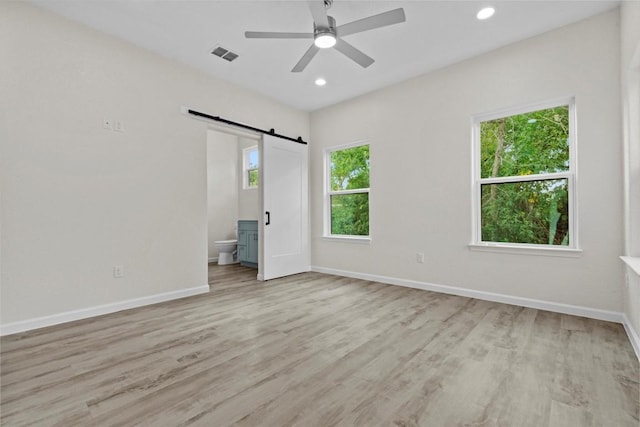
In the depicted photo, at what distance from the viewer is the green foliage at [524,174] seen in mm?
3061

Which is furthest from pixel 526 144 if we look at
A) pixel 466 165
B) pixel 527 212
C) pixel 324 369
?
pixel 324 369

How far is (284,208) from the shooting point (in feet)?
15.8

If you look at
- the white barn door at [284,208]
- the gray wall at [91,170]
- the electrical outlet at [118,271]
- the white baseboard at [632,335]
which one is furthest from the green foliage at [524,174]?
the electrical outlet at [118,271]

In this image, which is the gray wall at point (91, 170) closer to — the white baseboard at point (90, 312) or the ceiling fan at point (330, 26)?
the white baseboard at point (90, 312)

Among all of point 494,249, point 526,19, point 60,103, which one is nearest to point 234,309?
point 60,103

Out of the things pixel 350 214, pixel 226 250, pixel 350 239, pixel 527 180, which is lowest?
pixel 226 250

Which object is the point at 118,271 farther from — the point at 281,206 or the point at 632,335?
the point at 632,335

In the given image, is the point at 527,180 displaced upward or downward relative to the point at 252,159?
downward

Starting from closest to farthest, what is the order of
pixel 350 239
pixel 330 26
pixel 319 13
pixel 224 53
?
pixel 319 13, pixel 330 26, pixel 224 53, pixel 350 239

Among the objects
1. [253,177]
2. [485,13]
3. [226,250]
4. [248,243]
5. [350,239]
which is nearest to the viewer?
[485,13]

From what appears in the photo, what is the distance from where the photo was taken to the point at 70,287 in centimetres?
281

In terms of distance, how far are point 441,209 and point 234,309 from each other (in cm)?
277

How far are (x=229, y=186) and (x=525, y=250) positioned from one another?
5.96m

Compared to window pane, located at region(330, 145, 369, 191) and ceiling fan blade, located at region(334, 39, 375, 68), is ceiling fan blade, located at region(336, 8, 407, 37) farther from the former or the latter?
window pane, located at region(330, 145, 369, 191)
